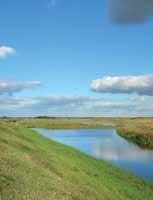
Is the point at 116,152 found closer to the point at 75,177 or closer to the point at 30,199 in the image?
the point at 75,177

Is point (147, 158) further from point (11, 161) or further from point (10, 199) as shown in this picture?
point (10, 199)

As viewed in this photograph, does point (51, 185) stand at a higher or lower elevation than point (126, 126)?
lower

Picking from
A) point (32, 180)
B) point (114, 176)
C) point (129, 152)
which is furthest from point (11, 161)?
point (129, 152)

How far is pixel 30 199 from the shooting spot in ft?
34.9

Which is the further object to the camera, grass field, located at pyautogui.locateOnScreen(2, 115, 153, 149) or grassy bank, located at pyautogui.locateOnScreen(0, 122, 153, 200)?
grass field, located at pyautogui.locateOnScreen(2, 115, 153, 149)

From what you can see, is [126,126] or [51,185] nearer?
[51,185]

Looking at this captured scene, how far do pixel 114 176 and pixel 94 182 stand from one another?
17.2 feet

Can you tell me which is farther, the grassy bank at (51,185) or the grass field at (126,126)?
the grass field at (126,126)

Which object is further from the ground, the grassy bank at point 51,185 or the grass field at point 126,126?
the grass field at point 126,126

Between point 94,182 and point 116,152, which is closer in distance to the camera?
point 94,182

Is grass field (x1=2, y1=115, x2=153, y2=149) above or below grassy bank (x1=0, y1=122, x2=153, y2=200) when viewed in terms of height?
above

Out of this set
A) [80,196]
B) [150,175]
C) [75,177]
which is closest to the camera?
[80,196]

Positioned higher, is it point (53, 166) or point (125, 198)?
point (53, 166)

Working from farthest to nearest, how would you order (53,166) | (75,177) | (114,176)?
(114,176), (53,166), (75,177)
